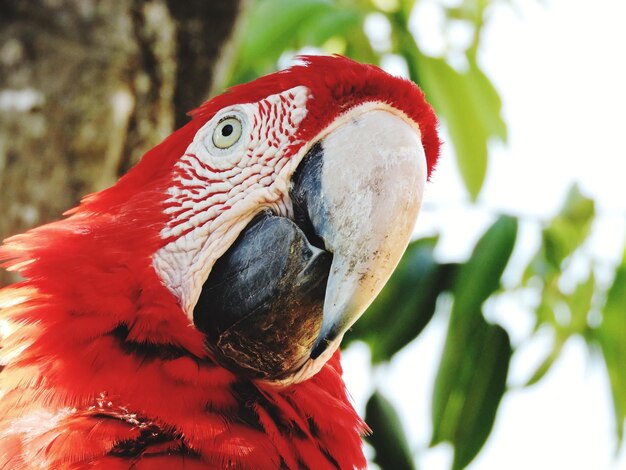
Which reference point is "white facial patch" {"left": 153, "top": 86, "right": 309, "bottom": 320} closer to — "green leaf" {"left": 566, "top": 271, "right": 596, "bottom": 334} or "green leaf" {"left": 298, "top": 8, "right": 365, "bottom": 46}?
"green leaf" {"left": 298, "top": 8, "right": 365, "bottom": 46}

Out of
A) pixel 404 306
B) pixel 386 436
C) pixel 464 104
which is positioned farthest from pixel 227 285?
pixel 464 104

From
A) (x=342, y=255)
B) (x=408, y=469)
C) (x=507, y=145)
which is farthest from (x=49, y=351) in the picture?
(x=507, y=145)

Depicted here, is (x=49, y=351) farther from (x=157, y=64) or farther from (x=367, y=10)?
(x=367, y=10)

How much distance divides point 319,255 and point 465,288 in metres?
0.61

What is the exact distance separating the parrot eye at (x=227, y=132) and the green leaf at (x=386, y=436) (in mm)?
742

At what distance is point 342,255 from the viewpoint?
3.06 ft

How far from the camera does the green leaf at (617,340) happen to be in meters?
1.55

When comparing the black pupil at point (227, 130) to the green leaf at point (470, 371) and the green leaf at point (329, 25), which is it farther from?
the green leaf at point (470, 371)

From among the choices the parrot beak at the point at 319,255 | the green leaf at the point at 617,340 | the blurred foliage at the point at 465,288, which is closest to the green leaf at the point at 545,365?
the blurred foliage at the point at 465,288

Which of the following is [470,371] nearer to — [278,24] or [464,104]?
[464,104]

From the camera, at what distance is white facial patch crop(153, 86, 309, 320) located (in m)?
1.05

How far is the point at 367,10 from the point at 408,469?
39.7 inches

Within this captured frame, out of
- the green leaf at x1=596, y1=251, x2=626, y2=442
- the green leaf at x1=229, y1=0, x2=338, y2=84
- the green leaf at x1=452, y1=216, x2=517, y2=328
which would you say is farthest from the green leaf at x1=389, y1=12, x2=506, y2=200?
the green leaf at x1=596, y1=251, x2=626, y2=442

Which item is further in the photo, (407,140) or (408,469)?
(408,469)
